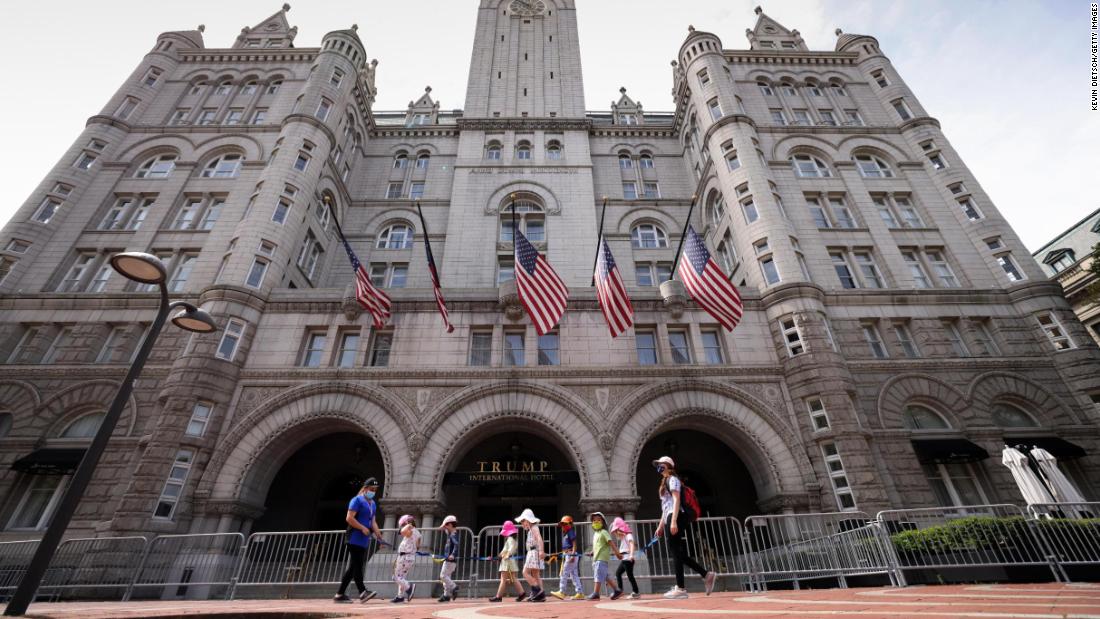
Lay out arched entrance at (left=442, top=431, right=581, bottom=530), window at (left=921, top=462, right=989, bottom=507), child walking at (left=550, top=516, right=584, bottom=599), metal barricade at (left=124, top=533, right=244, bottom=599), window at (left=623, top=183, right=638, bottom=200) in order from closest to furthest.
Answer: child walking at (left=550, top=516, right=584, bottom=599), metal barricade at (left=124, top=533, right=244, bottom=599), window at (left=921, top=462, right=989, bottom=507), arched entrance at (left=442, top=431, right=581, bottom=530), window at (left=623, top=183, right=638, bottom=200)

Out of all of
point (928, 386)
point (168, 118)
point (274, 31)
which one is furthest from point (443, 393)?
point (274, 31)

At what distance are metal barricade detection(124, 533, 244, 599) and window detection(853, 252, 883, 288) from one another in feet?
90.3

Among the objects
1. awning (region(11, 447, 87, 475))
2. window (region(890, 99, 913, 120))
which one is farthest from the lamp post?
window (region(890, 99, 913, 120))

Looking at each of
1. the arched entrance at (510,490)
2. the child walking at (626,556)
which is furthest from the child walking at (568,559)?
the arched entrance at (510,490)

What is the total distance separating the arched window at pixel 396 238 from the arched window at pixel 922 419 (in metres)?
27.0

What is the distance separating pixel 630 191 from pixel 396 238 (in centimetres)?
1579

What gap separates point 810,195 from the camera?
2703 cm

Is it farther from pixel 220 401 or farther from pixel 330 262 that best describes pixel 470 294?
pixel 330 262

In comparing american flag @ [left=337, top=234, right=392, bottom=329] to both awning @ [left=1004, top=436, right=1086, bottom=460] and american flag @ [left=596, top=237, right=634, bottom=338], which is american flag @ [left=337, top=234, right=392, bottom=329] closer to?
american flag @ [left=596, top=237, right=634, bottom=338]

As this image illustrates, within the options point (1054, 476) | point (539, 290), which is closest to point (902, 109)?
point (1054, 476)

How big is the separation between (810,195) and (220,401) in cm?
3014

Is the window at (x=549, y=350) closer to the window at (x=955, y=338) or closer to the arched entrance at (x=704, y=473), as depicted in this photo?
the arched entrance at (x=704, y=473)

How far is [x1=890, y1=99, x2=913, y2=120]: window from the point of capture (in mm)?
30125

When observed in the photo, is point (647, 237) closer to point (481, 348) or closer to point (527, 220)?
point (527, 220)
